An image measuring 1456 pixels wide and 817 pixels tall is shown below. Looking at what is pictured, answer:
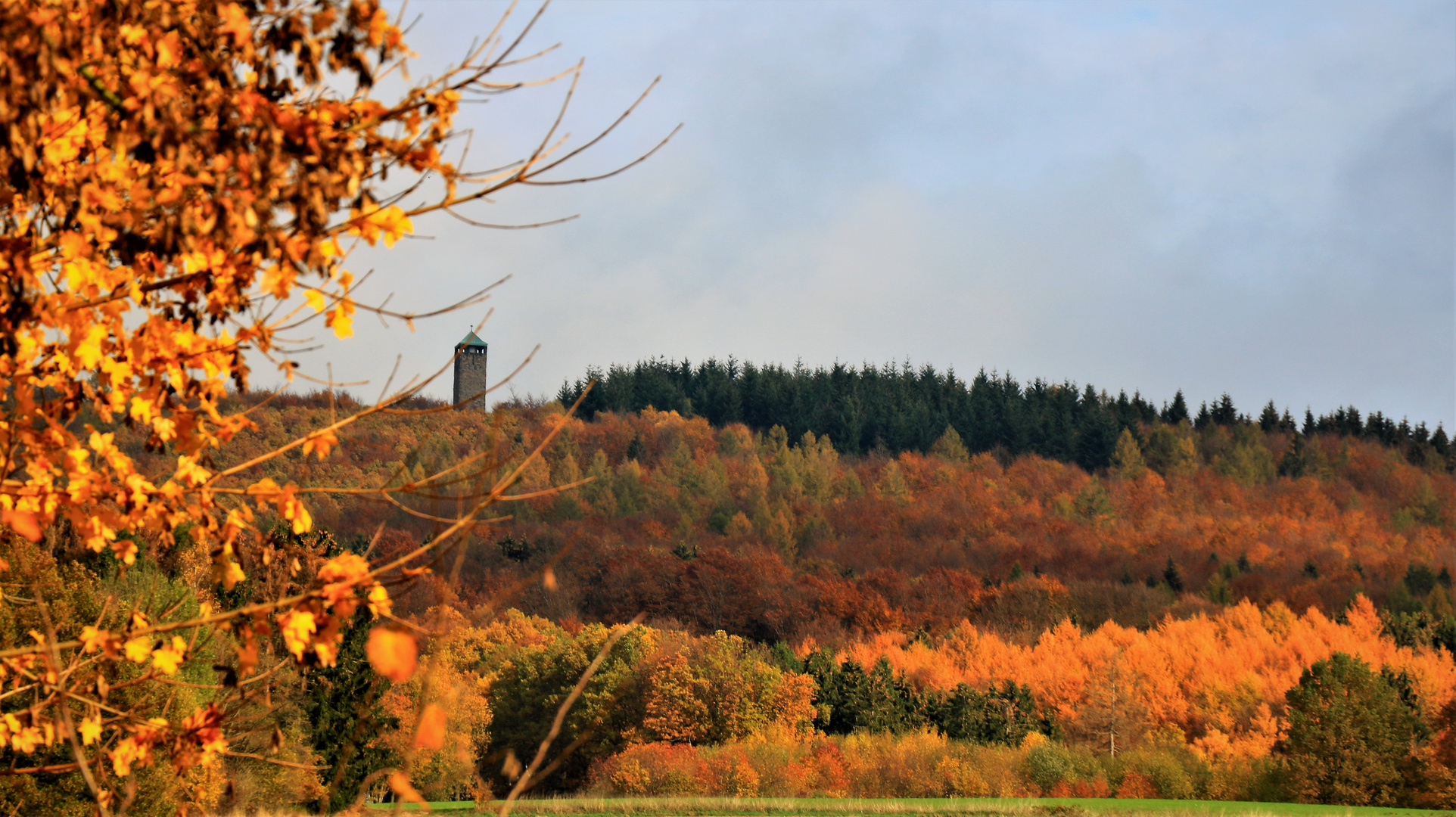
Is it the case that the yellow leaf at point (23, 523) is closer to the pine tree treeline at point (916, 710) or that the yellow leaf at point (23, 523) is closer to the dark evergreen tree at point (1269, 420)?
the pine tree treeline at point (916, 710)

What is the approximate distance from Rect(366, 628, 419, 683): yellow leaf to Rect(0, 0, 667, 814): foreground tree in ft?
0.14

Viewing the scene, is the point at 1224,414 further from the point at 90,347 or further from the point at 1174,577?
the point at 90,347

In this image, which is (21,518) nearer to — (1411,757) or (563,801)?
(563,801)

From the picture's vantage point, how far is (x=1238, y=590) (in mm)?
84625

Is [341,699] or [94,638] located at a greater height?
[94,638]

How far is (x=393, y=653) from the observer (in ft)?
7.47

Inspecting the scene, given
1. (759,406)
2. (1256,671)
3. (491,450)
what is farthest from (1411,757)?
(759,406)

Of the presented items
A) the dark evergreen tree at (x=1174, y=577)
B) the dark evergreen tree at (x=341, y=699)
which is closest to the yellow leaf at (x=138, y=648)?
the dark evergreen tree at (x=341, y=699)

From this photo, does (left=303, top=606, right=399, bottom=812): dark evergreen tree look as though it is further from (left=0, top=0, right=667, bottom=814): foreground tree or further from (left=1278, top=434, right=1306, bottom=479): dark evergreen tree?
(left=1278, top=434, right=1306, bottom=479): dark evergreen tree

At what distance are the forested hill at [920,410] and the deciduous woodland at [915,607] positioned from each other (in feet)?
3.79

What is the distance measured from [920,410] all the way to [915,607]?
50000mm

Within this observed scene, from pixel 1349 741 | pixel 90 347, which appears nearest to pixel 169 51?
pixel 90 347

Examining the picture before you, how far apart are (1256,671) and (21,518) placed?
72216 millimetres

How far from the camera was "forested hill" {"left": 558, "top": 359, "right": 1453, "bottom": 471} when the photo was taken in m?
123
